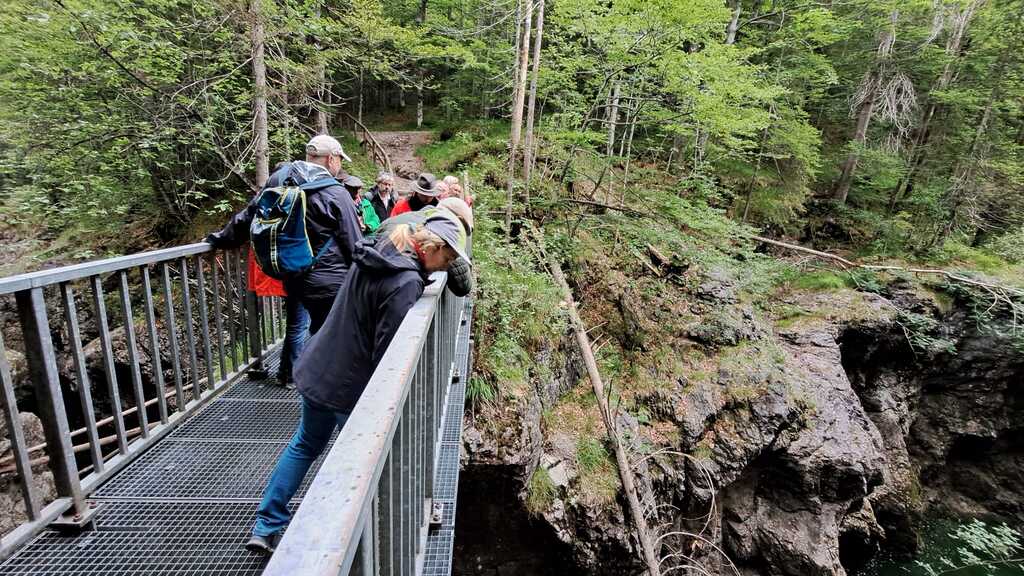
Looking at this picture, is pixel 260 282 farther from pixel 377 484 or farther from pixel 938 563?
pixel 938 563

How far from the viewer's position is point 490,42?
18844 mm

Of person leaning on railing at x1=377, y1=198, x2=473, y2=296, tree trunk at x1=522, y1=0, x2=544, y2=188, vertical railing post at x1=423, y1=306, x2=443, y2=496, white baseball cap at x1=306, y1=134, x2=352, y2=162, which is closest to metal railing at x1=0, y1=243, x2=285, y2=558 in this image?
white baseball cap at x1=306, y1=134, x2=352, y2=162

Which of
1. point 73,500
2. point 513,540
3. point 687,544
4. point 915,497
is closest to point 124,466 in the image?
point 73,500

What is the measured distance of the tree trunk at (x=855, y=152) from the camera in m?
16.6

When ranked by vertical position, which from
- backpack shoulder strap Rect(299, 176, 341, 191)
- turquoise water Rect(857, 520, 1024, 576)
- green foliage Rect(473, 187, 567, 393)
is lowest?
turquoise water Rect(857, 520, 1024, 576)

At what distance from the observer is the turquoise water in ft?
38.5

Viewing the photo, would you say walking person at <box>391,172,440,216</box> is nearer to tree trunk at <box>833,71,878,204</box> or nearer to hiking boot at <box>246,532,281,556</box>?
hiking boot at <box>246,532,281,556</box>

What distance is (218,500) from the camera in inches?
106

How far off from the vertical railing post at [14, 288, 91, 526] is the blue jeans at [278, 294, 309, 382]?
1.54 meters

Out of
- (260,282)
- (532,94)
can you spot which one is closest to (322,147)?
(260,282)

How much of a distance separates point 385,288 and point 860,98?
2019 centimetres

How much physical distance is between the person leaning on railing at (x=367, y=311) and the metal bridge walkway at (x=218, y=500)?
154mm

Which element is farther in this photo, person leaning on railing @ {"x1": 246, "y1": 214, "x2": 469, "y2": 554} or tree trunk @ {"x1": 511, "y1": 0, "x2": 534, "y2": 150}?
tree trunk @ {"x1": 511, "y1": 0, "x2": 534, "y2": 150}

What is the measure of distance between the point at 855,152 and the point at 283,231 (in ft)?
65.5
